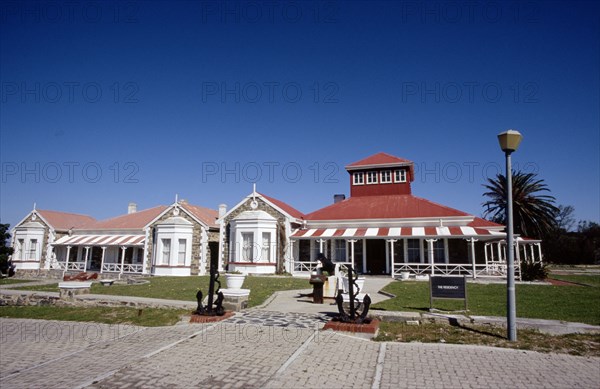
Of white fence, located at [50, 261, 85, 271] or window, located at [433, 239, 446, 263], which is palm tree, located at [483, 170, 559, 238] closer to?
window, located at [433, 239, 446, 263]

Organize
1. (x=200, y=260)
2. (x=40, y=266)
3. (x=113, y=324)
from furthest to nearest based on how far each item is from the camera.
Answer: (x=40, y=266) < (x=200, y=260) < (x=113, y=324)

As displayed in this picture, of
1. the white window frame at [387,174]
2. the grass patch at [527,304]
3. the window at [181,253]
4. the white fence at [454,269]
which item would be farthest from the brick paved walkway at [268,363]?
the white window frame at [387,174]

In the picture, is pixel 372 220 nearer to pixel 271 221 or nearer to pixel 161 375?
pixel 271 221

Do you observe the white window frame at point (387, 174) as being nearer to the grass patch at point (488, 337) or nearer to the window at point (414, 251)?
the window at point (414, 251)

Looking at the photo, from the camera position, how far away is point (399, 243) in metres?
24.9

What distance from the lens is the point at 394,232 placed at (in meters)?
23.3

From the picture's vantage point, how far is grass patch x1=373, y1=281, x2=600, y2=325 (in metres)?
10.0

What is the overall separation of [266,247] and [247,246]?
1.40 m

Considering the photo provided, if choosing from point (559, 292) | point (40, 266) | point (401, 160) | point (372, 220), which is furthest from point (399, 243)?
point (40, 266)

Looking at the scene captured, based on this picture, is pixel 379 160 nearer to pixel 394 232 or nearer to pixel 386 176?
pixel 386 176

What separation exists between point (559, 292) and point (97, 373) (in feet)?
55.5

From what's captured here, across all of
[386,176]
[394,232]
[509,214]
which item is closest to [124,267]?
[394,232]

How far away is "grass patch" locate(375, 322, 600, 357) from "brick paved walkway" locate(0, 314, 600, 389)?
0.43 meters

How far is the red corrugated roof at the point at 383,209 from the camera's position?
25.2 m
